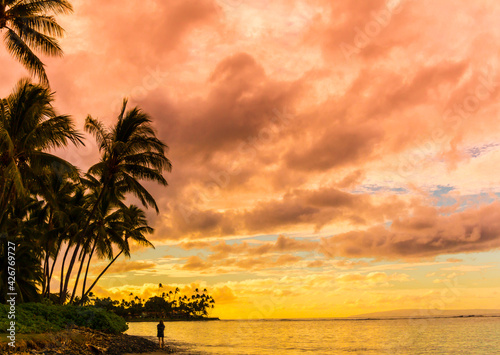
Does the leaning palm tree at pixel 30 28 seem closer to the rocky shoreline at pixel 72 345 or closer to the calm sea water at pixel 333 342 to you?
the rocky shoreline at pixel 72 345

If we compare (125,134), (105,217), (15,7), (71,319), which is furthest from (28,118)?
(105,217)

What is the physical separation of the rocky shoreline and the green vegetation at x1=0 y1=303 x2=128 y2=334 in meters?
0.64

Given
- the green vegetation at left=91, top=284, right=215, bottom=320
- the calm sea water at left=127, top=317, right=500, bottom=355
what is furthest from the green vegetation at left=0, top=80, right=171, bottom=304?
the green vegetation at left=91, top=284, right=215, bottom=320

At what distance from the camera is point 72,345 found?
60.2 ft

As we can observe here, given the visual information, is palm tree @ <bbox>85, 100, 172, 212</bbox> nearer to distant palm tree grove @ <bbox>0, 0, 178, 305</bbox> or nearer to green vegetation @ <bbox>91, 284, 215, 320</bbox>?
distant palm tree grove @ <bbox>0, 0, 178, 305</bbox>

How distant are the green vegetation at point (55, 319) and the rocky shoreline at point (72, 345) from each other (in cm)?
64

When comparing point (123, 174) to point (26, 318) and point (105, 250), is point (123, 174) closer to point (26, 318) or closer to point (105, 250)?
point (26, 318)

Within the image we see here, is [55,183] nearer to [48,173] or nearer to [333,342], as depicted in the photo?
[48,173]

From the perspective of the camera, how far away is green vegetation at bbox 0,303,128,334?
17688mm

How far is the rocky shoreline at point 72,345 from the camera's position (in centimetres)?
1468

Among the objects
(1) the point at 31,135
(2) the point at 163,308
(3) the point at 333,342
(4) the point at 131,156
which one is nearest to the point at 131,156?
(4) the point at 131,156

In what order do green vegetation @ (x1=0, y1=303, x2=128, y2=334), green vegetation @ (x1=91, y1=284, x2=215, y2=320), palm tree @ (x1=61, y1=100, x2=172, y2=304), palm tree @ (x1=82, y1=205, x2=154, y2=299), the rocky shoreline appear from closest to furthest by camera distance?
1. the rocky shoreline
2. green vegetation @ (x1=0, y1=303, x2=128, y2=334)
3. palm tree @ (x1=61, y1=100, x2=172, y2=304)
4. palm tree @ (x1=82, y1=205, x2=154, y2=299)
5. green vegetation @ (x1=91, y1=284, x2=215, y2=320)

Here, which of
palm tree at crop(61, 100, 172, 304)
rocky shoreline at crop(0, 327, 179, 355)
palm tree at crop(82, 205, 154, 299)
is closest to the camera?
rocky shoreline at crop(0, 327, 179, 355)

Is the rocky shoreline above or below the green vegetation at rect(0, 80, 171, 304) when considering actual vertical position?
below
